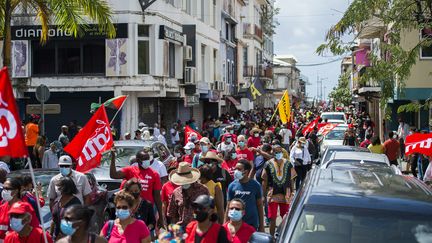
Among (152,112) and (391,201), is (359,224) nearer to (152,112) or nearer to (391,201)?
(391,201)

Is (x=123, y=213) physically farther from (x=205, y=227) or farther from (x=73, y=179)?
(x=73, y=179)

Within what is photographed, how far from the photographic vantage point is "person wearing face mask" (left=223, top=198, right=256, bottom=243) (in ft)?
24.4

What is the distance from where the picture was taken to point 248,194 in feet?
32.2

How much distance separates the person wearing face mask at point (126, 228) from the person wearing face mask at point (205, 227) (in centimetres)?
44

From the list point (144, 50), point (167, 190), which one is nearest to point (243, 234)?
point (167, 190)

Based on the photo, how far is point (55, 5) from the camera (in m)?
15.0

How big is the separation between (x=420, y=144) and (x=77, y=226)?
9486 mm

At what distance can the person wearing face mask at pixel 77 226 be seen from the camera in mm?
6004

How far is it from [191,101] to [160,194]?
24.6 meters

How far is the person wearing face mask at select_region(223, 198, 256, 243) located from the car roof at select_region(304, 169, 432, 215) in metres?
0.83

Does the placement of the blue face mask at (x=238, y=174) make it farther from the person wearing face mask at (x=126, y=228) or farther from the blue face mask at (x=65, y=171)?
the person wearing face mask at (x=126, y=228)

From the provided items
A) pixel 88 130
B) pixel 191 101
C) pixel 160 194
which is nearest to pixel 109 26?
pixel 88 130

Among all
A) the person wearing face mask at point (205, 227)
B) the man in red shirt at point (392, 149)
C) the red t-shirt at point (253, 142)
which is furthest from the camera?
the red t-shirt at point (253, 142)

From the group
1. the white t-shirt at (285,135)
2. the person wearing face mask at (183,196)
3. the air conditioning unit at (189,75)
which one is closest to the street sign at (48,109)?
the white t-shirt at (285,135)
